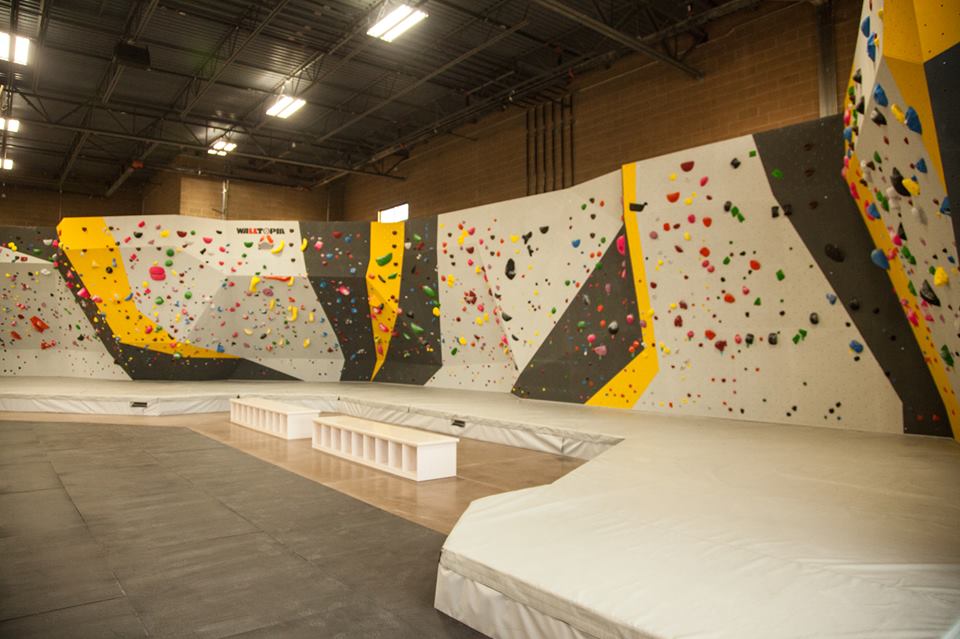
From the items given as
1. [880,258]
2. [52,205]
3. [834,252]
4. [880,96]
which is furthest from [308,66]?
[52,205]

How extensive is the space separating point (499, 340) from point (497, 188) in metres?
4.03

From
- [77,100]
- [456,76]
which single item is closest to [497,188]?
[456,76]

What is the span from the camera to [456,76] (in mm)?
9844

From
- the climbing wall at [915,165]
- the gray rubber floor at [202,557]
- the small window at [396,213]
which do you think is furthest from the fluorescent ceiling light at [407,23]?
the small window at [396,213]

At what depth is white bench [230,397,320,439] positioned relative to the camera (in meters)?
5.87

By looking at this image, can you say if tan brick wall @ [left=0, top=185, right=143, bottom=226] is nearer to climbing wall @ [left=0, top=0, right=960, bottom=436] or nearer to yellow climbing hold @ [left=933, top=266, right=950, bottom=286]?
climbing wall @ [left=0, top=0, right=960, bottom=436]

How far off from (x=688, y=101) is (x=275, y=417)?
20.1 feet

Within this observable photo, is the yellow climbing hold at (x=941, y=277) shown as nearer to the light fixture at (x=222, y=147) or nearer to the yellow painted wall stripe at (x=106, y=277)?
the yellow painted wall stripe at (x=106, y=277)

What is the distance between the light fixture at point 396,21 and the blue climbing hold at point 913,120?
5.69 metres

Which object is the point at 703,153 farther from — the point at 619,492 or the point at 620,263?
the point at 619,492

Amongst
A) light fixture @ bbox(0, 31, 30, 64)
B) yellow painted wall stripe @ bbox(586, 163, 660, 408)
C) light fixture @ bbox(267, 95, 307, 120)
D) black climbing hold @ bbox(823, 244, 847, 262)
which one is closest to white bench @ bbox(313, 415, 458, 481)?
yellow painted wall stripe @ bbox(586, 163, 660, 408)

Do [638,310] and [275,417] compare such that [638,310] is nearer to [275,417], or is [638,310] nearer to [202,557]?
[275,417]

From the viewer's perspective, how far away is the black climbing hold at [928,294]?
3.10 m

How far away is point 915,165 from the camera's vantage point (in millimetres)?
2482
